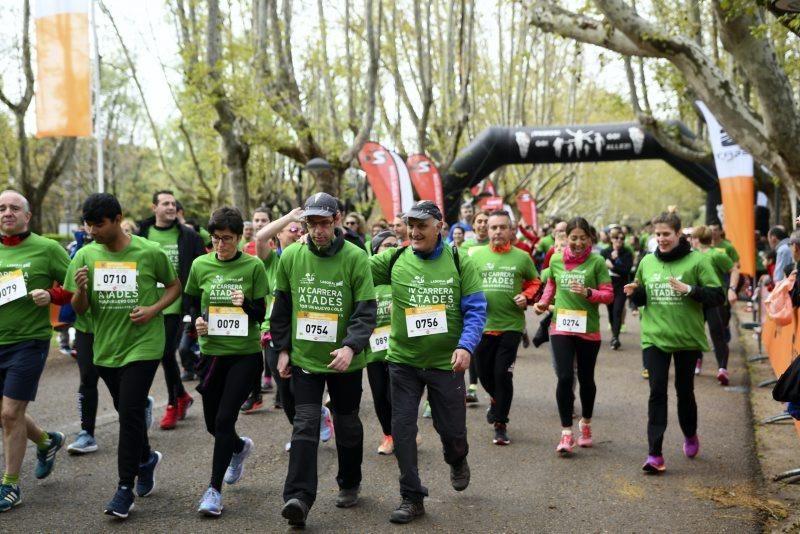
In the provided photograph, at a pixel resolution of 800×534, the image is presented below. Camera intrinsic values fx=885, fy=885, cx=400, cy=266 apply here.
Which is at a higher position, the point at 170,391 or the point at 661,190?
the point at 661,190

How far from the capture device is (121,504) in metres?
5.29

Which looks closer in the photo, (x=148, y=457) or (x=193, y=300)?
(x=148, y=457)

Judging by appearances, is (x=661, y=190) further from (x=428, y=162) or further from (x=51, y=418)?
(x=51, y=418)

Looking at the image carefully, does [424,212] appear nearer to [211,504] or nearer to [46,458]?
[211,504]

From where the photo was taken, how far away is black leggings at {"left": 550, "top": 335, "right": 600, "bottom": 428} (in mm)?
7199

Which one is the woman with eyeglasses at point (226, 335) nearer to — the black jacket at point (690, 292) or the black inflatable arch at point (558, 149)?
the black jacket at point (690, 292)

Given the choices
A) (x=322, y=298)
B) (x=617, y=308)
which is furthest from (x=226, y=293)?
(x=617, y=308)

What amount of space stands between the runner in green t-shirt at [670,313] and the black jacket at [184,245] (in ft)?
13.3

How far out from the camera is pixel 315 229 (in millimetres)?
5293

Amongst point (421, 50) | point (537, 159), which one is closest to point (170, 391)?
point (421, 50)

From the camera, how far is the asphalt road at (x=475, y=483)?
5332 mm

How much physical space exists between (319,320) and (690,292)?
9.44 ft

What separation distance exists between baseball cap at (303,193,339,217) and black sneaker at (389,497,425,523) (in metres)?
1.81

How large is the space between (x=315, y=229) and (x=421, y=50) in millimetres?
17018
